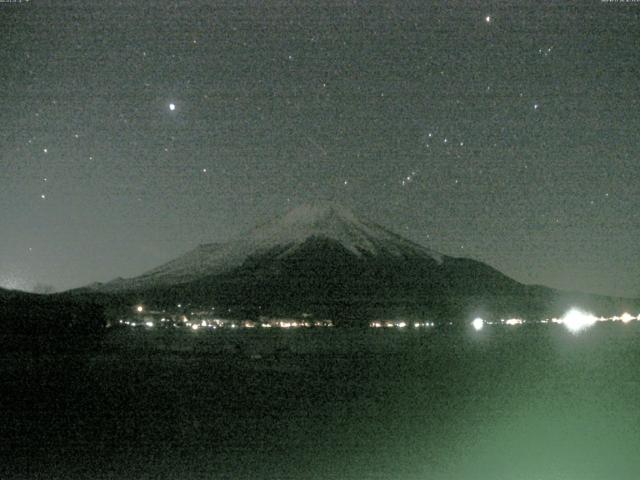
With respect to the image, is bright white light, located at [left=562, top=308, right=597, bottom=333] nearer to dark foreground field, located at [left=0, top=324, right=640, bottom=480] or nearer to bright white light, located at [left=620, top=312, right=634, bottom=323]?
bright white light, located at [left=620, top=312, right=634, bottom=323]

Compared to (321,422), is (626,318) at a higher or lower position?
higher

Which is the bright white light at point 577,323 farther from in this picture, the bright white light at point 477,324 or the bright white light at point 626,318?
the bright white light at point 477,324

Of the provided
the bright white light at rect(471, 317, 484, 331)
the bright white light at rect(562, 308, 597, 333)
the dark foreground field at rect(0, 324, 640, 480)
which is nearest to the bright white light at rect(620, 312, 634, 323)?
the bright white light at rect(562, 308, 597, 333)

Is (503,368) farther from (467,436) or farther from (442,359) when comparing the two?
(467,436)

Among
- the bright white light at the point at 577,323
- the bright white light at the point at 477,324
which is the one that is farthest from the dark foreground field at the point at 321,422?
the bright white light at the point at 477,324

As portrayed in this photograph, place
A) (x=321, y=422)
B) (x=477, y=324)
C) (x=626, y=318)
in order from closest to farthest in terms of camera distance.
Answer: (x=321, y=422), (x=477, y=324), (x=626, y=318)

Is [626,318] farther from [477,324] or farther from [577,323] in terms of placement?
[477,324]

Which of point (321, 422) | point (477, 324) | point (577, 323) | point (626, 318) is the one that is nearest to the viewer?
point (321, 422)

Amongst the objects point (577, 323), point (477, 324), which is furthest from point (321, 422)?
point (477, 324)
